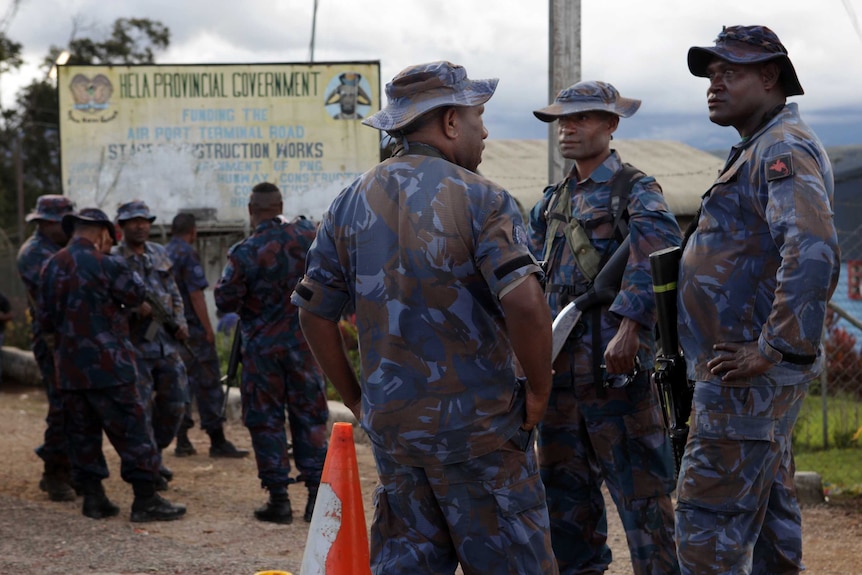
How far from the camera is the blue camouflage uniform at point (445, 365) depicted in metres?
3.23

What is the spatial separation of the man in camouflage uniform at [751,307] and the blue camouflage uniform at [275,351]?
11.1 feet

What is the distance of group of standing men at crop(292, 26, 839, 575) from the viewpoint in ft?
10.7

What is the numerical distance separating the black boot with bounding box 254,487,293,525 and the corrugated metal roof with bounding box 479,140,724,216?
30.6ft

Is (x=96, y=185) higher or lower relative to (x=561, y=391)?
higher

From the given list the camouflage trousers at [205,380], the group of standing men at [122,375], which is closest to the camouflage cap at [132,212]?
the group of standing men at [122,375]

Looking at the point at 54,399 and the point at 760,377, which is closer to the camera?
the point at 760,377

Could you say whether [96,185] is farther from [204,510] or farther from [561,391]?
[561,391]

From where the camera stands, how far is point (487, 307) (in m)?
3.32

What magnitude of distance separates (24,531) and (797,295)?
15.9ft

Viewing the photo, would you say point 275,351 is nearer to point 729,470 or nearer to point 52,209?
point 52,209

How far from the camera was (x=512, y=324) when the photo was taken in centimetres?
320

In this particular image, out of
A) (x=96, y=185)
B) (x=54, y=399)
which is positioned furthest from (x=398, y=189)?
(x=96, y=185)

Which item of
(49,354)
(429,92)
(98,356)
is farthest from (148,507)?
(429,92)

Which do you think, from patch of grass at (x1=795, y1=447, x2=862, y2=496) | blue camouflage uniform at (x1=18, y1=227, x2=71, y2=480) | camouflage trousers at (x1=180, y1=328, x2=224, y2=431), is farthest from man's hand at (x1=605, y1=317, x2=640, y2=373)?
camouflage trousers at (x1=180, y1=328, x2=224, y2=431)
